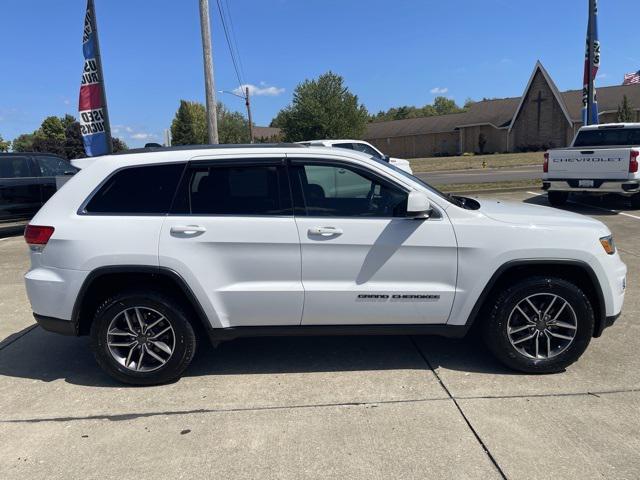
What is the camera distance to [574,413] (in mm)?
3312

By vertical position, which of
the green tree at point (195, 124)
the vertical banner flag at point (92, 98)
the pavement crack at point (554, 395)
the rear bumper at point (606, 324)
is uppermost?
the green tree at point (195, 124)

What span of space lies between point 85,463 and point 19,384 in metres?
1.47

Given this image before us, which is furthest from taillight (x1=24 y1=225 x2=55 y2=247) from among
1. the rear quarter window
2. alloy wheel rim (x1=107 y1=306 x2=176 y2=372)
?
alloy wheel rim (x1=107 y1=306 x2=176 y2=372)

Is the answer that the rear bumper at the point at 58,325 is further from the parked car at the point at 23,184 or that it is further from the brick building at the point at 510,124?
the brick building at the point at 510,124

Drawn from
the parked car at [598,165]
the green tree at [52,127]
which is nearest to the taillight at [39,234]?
the parked car at [598,165]

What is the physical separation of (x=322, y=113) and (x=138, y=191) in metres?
44.5

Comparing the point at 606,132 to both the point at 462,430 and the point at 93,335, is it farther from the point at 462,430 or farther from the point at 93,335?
the point at 93,335

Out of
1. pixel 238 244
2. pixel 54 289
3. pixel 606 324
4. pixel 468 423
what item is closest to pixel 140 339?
pixel 54 289

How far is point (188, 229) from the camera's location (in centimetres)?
368

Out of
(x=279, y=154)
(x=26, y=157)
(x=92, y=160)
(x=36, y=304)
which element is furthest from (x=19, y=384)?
(x=26, y=157)

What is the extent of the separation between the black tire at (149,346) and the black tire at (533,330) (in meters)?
2.30

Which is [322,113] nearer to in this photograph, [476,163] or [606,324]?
[476,163]

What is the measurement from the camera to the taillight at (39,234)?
3754mm

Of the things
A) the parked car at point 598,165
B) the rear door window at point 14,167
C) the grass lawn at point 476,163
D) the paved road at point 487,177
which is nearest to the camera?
the parked car at point 598,165
